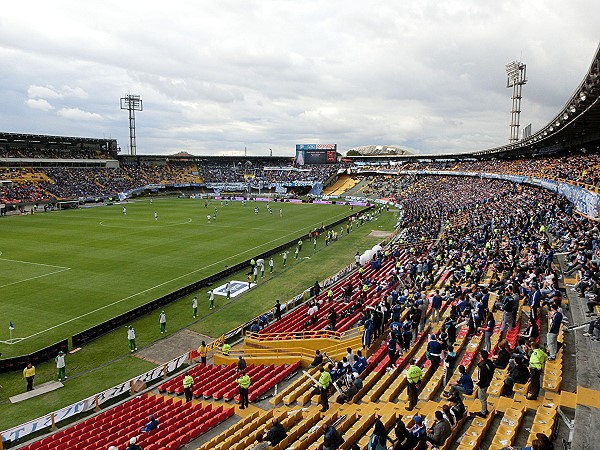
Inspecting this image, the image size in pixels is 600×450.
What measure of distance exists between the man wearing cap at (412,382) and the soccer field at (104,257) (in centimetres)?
1651

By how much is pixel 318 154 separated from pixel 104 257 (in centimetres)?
8042

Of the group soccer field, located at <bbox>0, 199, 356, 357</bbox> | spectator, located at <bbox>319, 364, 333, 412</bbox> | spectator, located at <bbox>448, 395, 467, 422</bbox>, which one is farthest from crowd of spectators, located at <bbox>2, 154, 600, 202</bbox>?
spectator, located at <bbox>319, 364, 333, 412</bbox>

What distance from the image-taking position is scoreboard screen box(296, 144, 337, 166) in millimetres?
109125

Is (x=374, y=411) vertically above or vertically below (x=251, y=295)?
above

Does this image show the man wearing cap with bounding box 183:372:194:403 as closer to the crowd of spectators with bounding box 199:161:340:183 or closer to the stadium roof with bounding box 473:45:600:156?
the stadium roof with bounding box 473:45:600:156

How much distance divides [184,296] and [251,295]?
3924 mm

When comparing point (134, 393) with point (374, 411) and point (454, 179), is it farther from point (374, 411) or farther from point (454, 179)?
point (454, 179)

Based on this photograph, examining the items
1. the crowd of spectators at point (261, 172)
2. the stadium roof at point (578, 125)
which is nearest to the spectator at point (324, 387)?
the stadium roof at point (578, 125)

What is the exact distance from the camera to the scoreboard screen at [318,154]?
109 m

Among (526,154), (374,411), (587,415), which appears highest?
(526,154)

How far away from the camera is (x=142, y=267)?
31406 millimetres

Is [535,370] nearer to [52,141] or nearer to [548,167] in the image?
[548,167]

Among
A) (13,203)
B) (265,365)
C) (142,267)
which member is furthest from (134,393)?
(13,203)

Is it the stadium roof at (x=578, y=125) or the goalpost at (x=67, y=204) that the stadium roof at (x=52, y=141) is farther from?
the stadium roof at (x=578, y=125)
